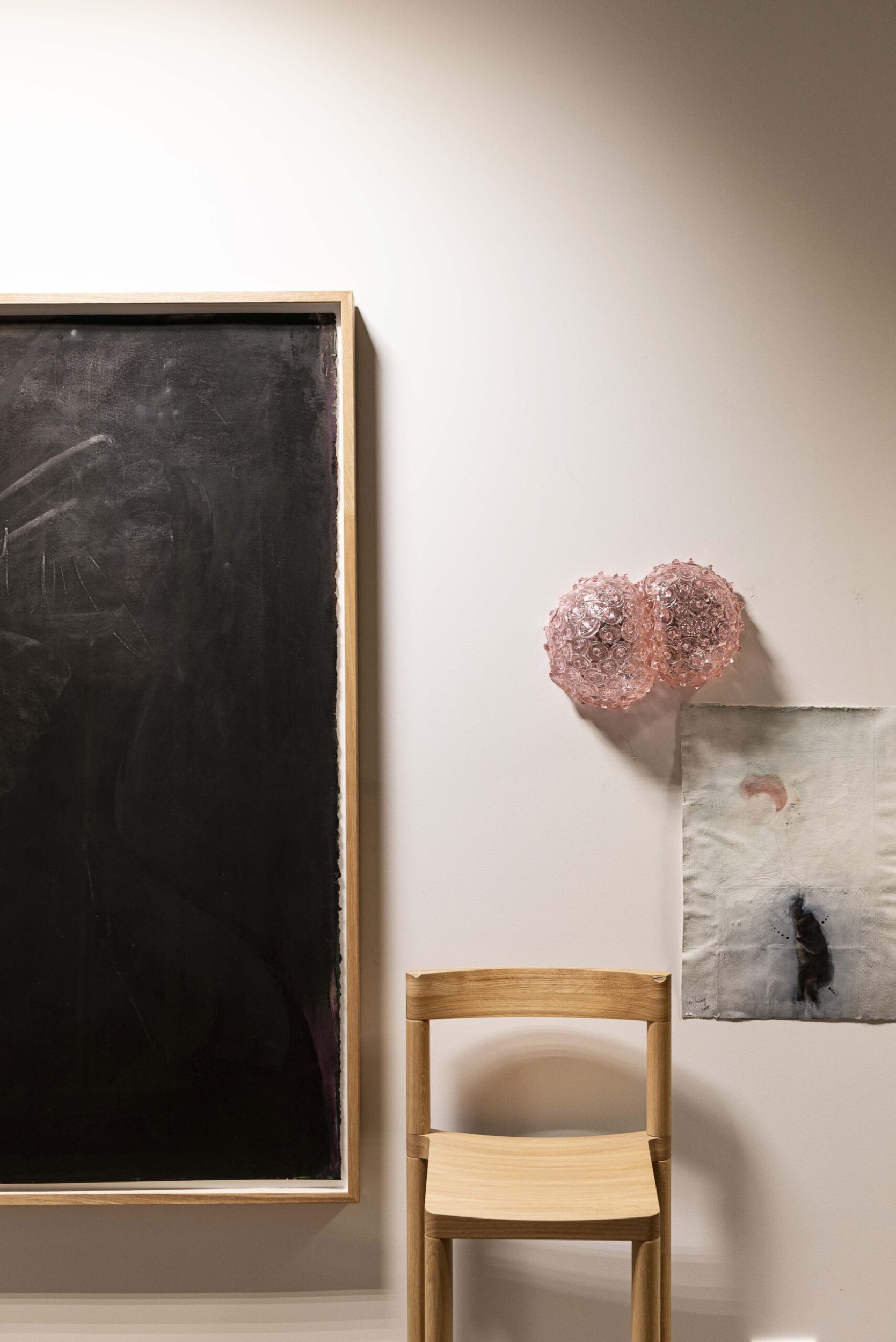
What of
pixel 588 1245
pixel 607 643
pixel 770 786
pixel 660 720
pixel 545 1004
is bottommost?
pixel 588 1245

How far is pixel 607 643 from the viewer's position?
56.2 inches

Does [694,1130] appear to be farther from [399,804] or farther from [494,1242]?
[399,804]

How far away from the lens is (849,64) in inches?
60.9

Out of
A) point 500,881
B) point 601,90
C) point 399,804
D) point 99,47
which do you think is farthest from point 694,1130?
point 99,47

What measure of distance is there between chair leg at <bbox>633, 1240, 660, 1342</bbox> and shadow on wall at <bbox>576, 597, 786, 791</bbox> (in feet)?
2.16

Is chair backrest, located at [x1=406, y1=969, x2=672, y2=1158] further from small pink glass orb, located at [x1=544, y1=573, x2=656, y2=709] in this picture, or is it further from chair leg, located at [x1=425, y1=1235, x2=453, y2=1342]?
small pink glass orb, located at [x1=544, y1=573, x2=656, y2=709]

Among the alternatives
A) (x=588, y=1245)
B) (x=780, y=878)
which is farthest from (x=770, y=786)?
(x=588, y=1245)

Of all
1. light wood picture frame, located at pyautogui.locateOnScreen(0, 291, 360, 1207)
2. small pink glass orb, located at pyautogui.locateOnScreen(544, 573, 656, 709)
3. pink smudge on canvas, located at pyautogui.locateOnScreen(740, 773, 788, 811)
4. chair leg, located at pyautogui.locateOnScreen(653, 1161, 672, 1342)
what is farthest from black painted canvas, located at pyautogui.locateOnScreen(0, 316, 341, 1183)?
pink smudge on canvas, located at pyautogui.locateOnScreen(740, 773, 788, 811)

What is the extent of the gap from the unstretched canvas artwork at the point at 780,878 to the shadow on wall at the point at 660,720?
0.02 metres

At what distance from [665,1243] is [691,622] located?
910 millimetres

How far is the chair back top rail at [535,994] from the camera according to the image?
4.53 feet

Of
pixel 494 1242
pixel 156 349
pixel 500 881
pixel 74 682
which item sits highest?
pixel 156 349

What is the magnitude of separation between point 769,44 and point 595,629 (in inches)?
40.7

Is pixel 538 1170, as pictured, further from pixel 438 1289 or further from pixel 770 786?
pixel 770 786
